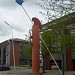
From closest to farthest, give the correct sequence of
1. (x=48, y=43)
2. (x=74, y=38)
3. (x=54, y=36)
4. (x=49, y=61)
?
(x=74, y=38) → (x=54, y=36) → (x=48, y=43) → (x=49, y=61)

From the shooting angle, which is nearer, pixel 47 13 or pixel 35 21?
pixel 47 13

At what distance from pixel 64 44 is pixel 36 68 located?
Result: 7.56m

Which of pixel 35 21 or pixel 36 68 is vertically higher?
pixel 35 21

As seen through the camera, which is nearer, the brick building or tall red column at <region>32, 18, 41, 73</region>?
tall red column at <region>32, 18, 41, 73</region>

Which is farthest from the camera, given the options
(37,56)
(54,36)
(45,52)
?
(45,52)

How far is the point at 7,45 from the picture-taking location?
130m

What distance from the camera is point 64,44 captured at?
104 feet

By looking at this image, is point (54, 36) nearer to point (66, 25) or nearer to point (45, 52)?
A: point (66, 25)

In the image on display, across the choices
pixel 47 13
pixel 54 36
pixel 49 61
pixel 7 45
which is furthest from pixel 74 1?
pixel 7 45

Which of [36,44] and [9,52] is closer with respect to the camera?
[36,44]

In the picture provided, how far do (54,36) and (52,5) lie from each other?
36.9 feet

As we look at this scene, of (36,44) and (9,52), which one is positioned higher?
(36,44)

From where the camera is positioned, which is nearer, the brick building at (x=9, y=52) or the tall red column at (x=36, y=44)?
the tall red column at (x=36, y=44)

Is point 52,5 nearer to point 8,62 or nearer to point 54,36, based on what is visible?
point 54,36
